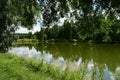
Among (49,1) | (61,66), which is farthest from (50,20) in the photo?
(61,66)

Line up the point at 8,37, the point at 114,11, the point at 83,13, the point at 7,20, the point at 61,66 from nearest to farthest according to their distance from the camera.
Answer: the point at 114,11, the point at 83,13, the point at 61,66, the point at 7,20, the point at 8,37

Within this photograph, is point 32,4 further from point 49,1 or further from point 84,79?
point 84,79

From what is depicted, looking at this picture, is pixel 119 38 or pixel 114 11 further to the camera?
pixel 119 38

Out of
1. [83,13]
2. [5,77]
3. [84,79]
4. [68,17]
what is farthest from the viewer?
[84,79]

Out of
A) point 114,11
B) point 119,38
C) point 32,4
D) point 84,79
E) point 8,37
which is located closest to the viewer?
point 114,11

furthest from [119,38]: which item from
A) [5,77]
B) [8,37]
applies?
[5,77]

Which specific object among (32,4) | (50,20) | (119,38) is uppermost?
(32,4)

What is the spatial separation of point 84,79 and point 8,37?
566 inches

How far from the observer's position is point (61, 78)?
11.6 metres

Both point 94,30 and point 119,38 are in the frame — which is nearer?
point 94,30

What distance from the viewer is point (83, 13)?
21.9 ft

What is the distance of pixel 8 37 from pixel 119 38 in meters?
44.9

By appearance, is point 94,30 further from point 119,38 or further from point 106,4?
point 119,38

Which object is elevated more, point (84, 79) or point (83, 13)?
point (83, 13)
